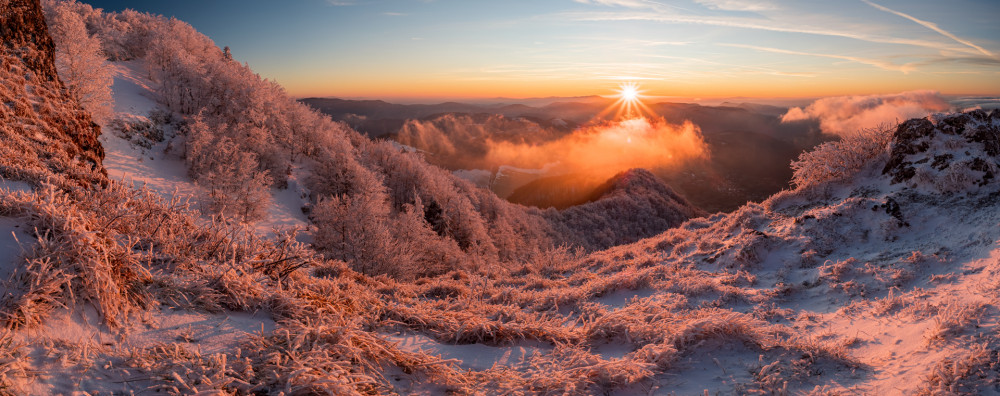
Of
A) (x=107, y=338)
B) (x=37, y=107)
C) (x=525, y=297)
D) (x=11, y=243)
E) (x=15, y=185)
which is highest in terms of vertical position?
(x=37, y=107)

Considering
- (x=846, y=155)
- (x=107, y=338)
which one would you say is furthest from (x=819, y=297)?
(x=107, y=338)

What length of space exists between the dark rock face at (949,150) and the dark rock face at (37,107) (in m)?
12.3

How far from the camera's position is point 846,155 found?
27.7 ft

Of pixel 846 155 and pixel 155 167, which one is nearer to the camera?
pixel 846 155

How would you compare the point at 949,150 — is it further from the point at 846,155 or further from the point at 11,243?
the point at 11,243

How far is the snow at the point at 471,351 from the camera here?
3.31 metres

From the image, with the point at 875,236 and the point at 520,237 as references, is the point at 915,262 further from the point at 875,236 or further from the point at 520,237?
the point at 520,237

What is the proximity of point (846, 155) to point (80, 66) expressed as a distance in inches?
1402

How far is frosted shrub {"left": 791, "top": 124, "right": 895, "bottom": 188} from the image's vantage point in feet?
27.2

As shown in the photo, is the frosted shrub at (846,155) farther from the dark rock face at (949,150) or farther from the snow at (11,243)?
the snow at (11,243)

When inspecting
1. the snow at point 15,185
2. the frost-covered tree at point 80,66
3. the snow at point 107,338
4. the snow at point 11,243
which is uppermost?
the frost-covered tree at point 80,66

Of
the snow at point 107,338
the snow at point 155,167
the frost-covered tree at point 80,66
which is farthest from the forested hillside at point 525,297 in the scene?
the frost-covered tree at point 80,66

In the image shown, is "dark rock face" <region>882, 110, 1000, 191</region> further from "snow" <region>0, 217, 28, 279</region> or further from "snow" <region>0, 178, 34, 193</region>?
"snow" <region>0, 178, 34, 193</region>

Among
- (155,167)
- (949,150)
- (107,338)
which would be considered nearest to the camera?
(107,338)
